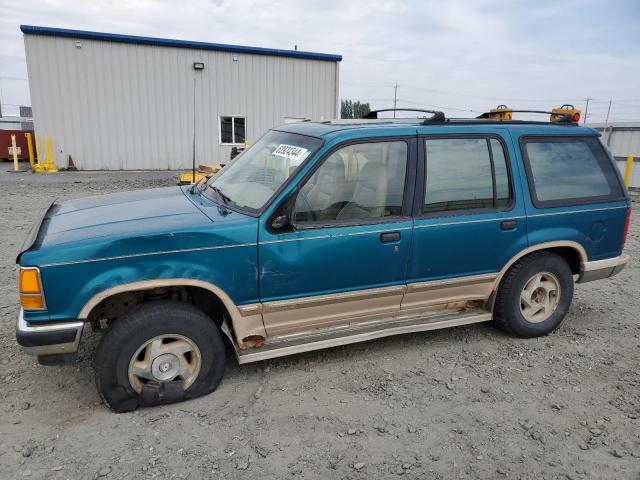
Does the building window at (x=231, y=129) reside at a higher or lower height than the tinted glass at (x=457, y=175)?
higher

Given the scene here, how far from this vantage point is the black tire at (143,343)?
3084 mm

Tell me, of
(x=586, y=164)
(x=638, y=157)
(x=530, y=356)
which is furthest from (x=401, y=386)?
(x=638, y=157)

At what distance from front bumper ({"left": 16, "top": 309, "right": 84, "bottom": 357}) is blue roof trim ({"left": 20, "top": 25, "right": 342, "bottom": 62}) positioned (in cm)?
1661

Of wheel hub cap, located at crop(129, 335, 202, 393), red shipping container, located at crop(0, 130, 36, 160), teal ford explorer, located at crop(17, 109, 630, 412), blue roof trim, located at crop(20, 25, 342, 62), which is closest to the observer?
teal ford explorer, located at crop(17, 109, 630, 412)

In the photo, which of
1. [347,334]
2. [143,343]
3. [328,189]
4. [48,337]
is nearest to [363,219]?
[328,189]

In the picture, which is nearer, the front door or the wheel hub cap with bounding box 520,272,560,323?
the front door

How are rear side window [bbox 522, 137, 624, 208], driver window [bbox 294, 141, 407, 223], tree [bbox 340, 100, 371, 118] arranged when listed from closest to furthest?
driver window [bbox 294, 141, 407, 223]
rear side window [bbox 522, 137, 624, 208]
tree [bbox 340, 100, 371, 118]

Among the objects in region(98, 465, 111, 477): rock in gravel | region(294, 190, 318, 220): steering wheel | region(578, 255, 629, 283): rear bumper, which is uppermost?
region(294, 190, 318, 220): steering wheel

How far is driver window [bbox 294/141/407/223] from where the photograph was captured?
3430mm

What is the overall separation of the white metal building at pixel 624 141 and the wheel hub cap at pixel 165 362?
14890mm

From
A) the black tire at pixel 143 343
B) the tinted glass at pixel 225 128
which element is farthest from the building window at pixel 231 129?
the black tire at pixel 143 343

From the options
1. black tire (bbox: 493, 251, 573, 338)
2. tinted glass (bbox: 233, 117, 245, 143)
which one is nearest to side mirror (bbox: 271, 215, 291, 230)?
black tire (bbox: 493, 251, 573, 338)

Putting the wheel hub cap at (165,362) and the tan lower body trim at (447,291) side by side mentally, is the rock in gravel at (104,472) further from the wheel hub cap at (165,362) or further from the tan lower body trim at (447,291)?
the tan lower body trim at (447,291)

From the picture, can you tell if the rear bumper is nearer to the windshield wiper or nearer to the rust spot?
the rust spot
